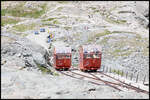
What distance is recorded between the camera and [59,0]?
103125mm

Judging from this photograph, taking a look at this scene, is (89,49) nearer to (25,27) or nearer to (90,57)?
(90,57)

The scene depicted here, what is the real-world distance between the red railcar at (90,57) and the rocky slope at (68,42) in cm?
431

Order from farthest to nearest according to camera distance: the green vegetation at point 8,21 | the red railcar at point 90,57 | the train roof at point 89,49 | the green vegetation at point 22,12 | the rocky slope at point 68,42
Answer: the green vegetation at point 22,12 → the green vegetation at point 8,21 → the train roof at point 89,49 → the red railcar at point 90,57 → the rocky slope at point 68,42

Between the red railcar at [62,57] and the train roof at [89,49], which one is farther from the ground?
the train roof at [89,49]

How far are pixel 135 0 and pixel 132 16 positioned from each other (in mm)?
24142

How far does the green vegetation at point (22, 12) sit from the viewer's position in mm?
85056

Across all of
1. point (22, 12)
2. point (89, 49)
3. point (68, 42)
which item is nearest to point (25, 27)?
point (68, 42)

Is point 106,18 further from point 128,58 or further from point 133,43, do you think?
point 128,58

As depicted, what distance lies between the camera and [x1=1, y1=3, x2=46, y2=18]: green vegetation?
85.1 meters

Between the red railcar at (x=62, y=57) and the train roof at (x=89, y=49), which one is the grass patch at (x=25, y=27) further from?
the train roof at (x=89, y=49)

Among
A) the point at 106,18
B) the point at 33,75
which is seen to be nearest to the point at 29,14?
the point at 106,18

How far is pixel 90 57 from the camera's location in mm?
21969

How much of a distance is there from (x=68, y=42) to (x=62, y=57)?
68.9 ft

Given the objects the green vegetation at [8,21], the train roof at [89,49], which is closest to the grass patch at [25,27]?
the green vegetation at [8,21]
